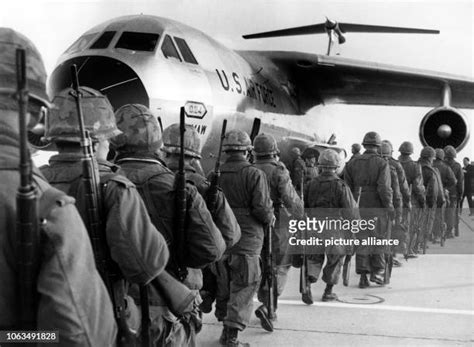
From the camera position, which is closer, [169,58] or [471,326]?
[471,326]

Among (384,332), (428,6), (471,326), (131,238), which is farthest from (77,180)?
(428,6)

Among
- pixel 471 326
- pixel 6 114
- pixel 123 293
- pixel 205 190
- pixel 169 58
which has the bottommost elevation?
pixel 471 326

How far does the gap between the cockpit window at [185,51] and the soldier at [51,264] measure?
20.8ft

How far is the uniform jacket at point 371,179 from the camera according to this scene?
776cm

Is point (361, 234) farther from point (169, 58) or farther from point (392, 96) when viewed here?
point (392, 96)

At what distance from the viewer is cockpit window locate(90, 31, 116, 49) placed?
7328 millimetres

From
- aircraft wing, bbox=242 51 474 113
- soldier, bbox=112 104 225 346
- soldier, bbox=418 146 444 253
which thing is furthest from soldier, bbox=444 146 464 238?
soldier, bbox=112 104 225 346

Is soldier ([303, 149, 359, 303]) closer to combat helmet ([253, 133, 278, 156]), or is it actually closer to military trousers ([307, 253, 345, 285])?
military trousers ([307, 253, 345, 285])

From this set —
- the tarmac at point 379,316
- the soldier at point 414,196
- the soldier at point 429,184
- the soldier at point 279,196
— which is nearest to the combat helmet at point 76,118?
the tarmac at point 379,316

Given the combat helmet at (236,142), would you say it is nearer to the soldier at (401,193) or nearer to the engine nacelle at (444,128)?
the soldier at (401,193)

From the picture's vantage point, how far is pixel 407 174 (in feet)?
32.8

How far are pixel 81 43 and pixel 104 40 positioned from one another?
1.23 ft

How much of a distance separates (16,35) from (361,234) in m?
6.42

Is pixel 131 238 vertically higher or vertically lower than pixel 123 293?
higher
